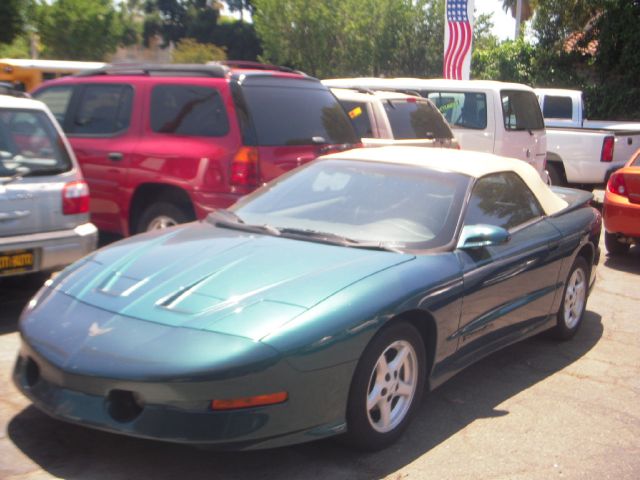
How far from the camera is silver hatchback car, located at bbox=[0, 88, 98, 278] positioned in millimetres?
5926

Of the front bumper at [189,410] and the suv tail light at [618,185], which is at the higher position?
the suv tail light at [618,185]

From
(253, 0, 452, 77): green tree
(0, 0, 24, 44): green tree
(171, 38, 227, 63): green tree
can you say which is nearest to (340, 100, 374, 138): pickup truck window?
(0, 0, 24, 44): green tree

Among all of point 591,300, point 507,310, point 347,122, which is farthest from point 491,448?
point 347,122

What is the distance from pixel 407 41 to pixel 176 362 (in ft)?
101

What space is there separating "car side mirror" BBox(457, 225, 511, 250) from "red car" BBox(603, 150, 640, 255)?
15.3ft

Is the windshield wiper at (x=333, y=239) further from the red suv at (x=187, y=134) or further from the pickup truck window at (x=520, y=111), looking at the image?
the pickup truck window at (x=520, y=111)

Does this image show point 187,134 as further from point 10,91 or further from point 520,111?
point 520,111

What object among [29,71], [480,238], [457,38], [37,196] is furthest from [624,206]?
[29,71]

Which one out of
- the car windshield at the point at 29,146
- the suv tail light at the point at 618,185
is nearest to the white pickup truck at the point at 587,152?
the suv tail light at the point at 618,185

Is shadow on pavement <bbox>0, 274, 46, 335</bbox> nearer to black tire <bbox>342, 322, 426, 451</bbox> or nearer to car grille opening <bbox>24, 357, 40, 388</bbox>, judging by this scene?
car grille opening <bbox>24, 357, 40, 388</bbox>

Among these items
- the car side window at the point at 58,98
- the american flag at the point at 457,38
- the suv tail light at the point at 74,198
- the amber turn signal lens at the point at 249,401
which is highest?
the american flag at the point at 457,38

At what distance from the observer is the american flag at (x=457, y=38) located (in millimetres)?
18406

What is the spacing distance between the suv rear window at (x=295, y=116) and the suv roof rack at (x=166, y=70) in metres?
0.40

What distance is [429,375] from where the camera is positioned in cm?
450
